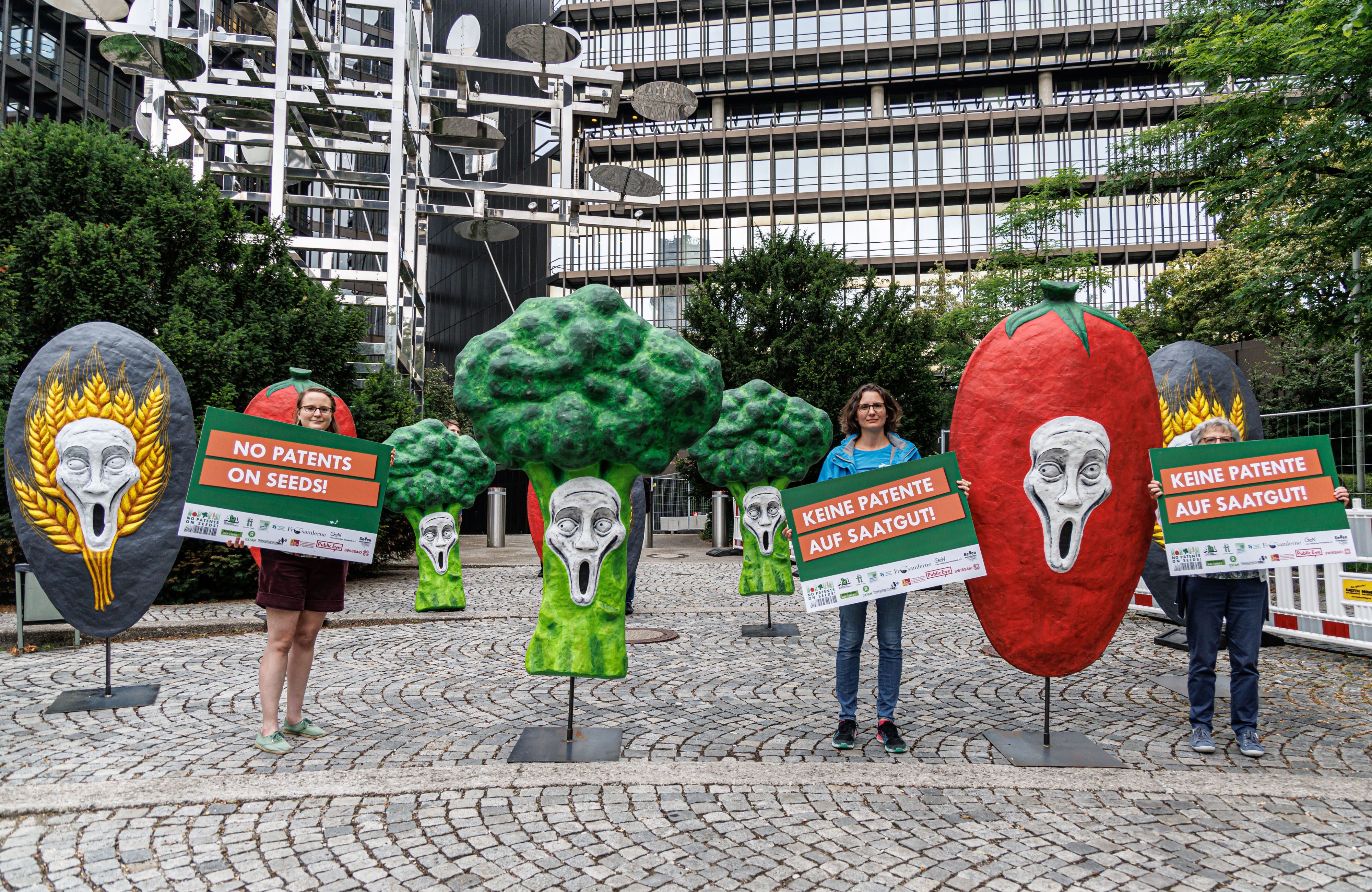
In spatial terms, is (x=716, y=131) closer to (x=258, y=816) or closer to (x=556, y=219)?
(x=556, y=219)

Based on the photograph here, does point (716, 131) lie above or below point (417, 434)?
above

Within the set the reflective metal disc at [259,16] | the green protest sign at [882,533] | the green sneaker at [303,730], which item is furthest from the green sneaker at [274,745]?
the reflective metal disc at [259,16]

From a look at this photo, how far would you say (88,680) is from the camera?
17.9 ft

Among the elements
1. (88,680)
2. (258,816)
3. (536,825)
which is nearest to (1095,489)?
(536,825)

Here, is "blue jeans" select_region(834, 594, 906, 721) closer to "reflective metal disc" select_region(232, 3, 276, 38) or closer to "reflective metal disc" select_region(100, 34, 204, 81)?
"reflective metal disc" select_region(100, 34, 204, 81)

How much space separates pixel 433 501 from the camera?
339 inches

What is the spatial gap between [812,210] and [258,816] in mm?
33534

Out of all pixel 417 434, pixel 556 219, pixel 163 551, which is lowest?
pixel 163 551

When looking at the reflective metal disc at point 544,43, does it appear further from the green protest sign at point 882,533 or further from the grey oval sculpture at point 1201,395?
the green protest sign at point 882,533

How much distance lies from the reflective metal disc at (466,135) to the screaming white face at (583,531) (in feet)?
43.7

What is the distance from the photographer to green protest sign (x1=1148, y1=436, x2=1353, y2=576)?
3.86m

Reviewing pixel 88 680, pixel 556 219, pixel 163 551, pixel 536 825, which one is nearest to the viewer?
pixel 536 825

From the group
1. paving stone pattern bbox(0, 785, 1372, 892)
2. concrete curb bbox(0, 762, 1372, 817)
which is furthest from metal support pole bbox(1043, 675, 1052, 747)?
paving stone pattern bbox(0, 785, 1372, 892)

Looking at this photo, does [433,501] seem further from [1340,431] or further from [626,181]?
[1340,431]
